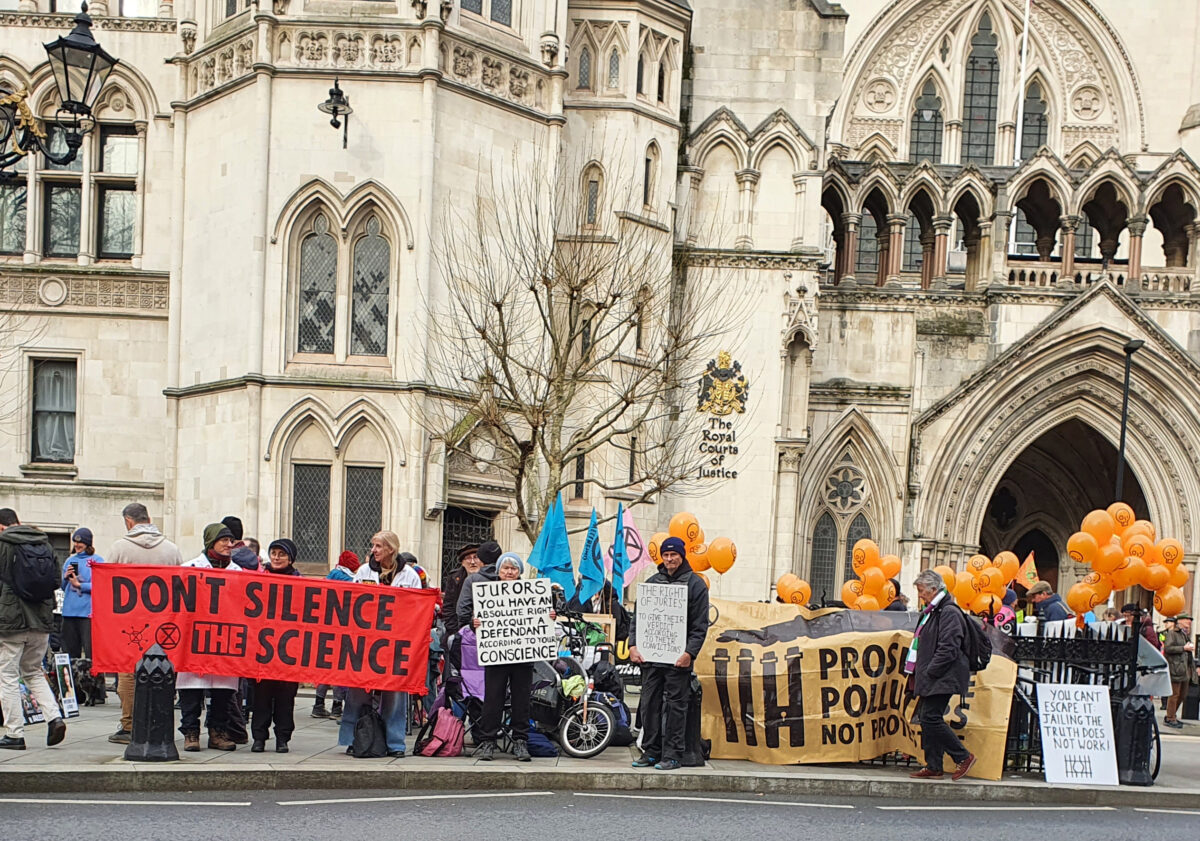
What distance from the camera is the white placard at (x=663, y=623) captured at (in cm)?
1198

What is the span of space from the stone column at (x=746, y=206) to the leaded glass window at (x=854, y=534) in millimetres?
6600

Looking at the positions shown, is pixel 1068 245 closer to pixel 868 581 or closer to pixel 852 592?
pixel 852 592

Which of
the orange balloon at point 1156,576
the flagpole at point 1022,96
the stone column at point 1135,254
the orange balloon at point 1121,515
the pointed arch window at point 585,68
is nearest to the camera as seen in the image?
the orange balloon at point 1156,576

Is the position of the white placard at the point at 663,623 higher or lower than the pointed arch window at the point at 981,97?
lower

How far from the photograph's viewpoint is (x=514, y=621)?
12141mm

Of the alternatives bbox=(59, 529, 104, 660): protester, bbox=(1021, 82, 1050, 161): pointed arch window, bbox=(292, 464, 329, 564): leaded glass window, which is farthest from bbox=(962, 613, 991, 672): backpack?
bbox=(1021, 82, 1050, 161): pointed arch window

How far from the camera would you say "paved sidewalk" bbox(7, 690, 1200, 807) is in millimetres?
10766

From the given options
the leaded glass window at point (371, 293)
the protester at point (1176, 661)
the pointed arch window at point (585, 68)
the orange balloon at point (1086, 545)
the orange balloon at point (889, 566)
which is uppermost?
the pointed arch window at point (585, 68)

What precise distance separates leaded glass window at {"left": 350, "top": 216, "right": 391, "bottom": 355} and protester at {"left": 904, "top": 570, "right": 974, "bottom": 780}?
12307 millimetres

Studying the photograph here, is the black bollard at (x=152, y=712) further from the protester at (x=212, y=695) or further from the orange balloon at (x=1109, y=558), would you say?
the orange balloon at (x=1109, y=558)

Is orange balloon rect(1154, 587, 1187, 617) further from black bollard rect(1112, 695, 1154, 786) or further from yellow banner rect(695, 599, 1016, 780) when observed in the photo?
yellow banner rect(695, 599, 1016, 780)

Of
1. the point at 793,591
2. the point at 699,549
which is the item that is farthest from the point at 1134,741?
the point at 699,549

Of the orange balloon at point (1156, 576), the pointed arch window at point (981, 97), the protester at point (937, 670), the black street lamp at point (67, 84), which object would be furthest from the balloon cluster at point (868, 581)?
the pointed arch window at point (981, 97)

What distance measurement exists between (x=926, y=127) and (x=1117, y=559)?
26210mm
